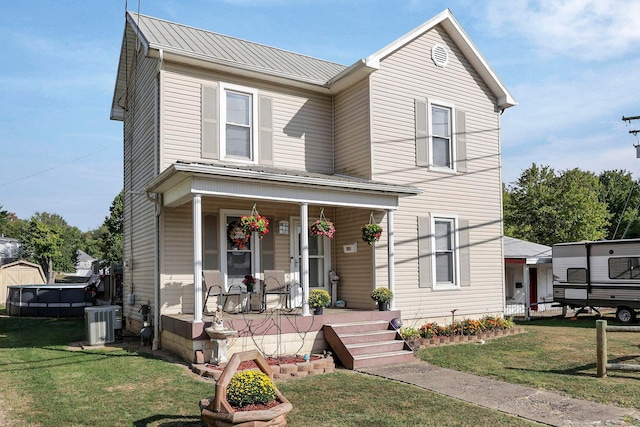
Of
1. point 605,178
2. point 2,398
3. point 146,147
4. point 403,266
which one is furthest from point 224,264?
point 605,178

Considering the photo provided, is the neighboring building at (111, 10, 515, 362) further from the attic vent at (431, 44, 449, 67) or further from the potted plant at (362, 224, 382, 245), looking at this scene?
the potted plant at (362, 224, 382, 245)

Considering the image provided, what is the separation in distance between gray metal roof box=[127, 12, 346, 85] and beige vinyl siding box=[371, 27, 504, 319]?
6.41 feet

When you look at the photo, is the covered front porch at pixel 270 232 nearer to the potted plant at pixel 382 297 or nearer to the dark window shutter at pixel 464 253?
the potted plant at pixel 382 297

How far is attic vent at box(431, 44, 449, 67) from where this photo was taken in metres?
13.1

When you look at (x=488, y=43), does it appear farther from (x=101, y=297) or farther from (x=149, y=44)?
(x=101, y=297)

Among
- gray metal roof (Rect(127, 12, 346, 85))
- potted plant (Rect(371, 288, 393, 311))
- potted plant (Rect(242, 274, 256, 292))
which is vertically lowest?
potted plant (Rect(371, 288, 393, 311))

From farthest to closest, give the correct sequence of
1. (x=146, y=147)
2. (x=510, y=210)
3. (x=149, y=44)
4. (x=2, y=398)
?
(x=510, y=210), (x=146, y=147), (x=149, y=44), (x=2, y=398)

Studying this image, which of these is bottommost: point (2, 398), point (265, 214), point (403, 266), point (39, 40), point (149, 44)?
point (2, 398)

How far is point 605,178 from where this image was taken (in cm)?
4731

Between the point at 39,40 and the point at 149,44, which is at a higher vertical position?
the point at 39,40

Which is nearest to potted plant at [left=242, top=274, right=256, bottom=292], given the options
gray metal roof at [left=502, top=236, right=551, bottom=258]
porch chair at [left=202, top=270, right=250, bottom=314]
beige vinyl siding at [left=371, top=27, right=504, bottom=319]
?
porch chair at [left=202, top=270, right=250, bottom=314]

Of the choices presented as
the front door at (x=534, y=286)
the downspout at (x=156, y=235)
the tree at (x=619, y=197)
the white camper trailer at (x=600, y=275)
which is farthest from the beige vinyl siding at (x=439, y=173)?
the tree at (x=619, y=197)

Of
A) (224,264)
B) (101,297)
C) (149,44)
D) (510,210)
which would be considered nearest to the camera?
(149,44)

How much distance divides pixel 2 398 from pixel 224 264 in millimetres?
5044
